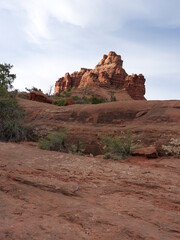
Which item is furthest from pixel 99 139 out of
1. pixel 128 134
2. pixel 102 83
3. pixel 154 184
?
pixel 102 83

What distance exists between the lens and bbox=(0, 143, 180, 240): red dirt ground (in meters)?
3.73

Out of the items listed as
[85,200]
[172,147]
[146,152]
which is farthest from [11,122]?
[85,200]

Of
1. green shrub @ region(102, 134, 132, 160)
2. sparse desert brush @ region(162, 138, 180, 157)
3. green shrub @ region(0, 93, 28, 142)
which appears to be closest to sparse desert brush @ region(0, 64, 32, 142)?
green shrub @ region(0, 93, 28, 142)

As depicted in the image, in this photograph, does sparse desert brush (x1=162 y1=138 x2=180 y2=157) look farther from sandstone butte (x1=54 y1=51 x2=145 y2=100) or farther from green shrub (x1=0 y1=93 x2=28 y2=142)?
sandstone butte (x1=54 y1=51 x2=145 y2=100)

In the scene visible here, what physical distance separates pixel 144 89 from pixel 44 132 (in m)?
48.4

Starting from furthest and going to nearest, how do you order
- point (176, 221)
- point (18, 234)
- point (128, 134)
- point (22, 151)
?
point (128, 134), point (22, 151), point (176, 221), point (18, 234)

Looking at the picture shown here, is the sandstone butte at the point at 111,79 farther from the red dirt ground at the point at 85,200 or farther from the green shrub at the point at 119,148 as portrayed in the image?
the red dirt ground at the point at 85,200

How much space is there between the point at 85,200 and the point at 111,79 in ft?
176

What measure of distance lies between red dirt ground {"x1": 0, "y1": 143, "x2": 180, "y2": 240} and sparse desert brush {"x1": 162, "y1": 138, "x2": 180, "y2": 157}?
2178mm

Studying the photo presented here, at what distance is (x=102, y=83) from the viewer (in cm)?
5444

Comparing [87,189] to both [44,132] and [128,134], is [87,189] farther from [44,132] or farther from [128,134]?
[44,132]

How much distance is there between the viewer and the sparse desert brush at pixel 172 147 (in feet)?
32.0

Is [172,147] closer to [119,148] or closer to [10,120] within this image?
[119,148]

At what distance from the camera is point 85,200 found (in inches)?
191
